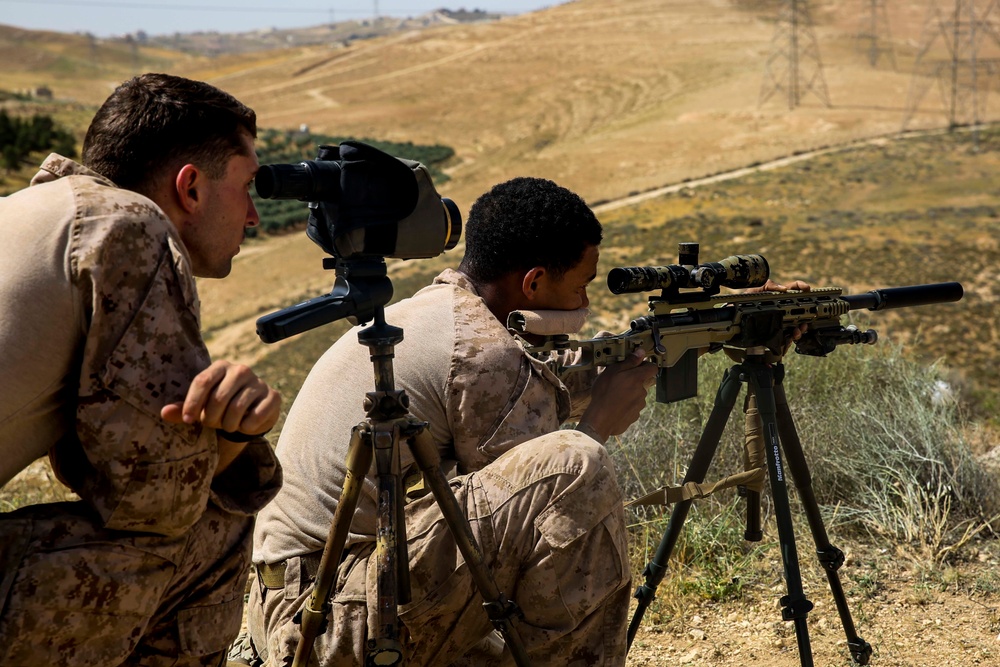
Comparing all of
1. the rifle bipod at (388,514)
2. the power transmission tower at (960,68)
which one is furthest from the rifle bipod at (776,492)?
the power transmission tower at (960,68)

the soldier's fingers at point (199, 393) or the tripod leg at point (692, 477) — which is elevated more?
the soldier's fingers at point (199, 393)

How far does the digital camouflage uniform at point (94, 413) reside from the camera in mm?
1994

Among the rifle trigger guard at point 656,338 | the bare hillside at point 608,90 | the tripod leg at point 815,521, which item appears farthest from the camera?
the bare hillside at point 608,90

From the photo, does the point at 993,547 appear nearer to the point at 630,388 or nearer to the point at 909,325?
the point at 630,388

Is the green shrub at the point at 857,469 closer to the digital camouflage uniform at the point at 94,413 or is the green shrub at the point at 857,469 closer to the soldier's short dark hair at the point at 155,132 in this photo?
the digital camouflage uniform at the point at 94,413

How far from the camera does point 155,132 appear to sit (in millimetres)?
2213

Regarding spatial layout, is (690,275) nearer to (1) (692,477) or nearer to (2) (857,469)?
(1) (692,477)

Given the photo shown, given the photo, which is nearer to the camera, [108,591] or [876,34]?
[108,591]

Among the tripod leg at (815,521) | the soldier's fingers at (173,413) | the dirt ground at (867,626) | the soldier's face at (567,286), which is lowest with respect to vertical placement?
the dirt ground at (867,626)

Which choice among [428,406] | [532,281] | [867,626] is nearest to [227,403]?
[428,406]

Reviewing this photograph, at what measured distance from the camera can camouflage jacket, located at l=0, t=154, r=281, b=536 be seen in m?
1.99

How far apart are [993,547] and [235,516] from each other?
3514mm

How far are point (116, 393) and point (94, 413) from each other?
6cm

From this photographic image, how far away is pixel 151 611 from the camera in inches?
85.6
